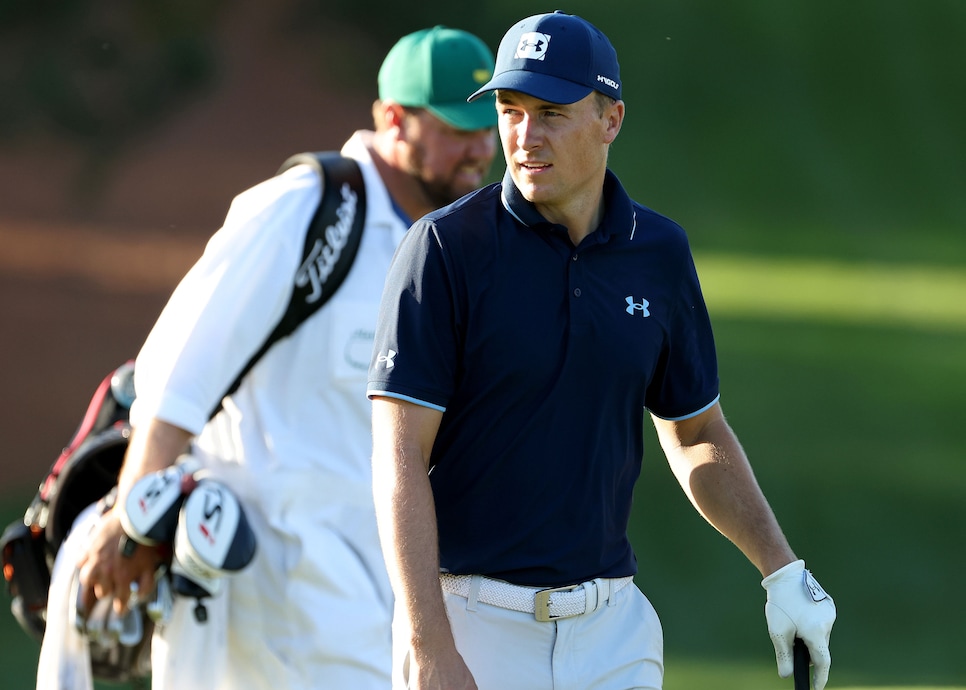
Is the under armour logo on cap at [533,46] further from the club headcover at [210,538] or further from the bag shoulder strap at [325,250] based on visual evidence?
the club headcover at [210,538]

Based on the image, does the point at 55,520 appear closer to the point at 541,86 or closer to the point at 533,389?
the point at 533,389

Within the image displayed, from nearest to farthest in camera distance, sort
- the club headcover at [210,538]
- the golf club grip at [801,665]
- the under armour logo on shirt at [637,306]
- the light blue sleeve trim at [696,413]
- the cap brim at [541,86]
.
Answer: the cap brim at [541,86], the under armour logo on shirt at [637,306], the golf club grip at [801,665], the light blue sleeve trim at [696,413], the club headcover at [210,538]

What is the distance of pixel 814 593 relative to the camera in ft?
9.65

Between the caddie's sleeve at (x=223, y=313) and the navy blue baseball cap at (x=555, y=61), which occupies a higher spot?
the navy blue baseball cap at (x=555, y=61)

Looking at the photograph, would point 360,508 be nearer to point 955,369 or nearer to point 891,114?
point 955,369

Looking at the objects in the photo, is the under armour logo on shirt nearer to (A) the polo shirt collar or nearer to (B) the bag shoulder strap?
(A) the polo shirt collar

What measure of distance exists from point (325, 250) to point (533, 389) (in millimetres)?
1100

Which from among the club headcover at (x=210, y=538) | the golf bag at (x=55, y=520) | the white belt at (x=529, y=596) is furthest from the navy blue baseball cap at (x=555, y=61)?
the golf bag at (x=55, y=520)

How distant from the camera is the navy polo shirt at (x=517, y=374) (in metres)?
2.65

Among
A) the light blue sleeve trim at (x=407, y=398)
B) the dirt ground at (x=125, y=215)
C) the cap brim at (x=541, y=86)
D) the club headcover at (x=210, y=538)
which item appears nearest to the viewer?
the light blue sleeve trim at (x=407, y=398)

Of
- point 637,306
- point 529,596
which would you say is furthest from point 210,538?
point 637,306

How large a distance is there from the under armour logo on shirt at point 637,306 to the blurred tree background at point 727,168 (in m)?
4.43

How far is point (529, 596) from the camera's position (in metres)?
2.72

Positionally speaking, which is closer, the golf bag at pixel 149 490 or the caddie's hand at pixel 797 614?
the caddie's hand at pixel 797 614
